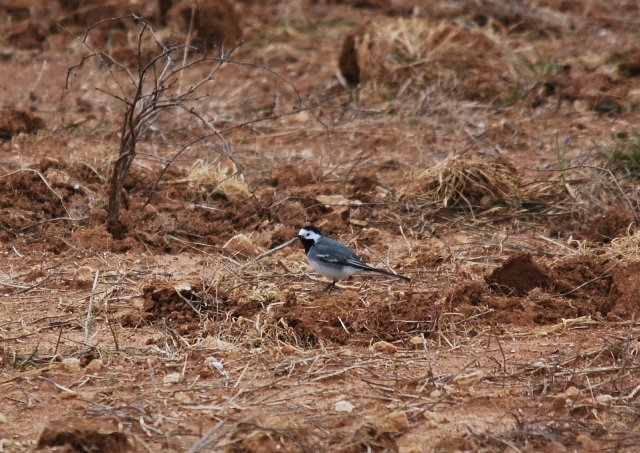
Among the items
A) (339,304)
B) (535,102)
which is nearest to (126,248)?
(339,304)

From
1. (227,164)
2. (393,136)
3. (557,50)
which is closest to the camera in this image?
(227,164)

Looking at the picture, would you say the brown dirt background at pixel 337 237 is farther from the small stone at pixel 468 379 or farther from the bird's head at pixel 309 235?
the bird's head at pixel 309 235

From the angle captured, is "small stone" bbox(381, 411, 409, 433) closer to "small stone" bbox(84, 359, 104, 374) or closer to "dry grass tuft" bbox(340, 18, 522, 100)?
"small stone" bbox(84, 359, 104, 374)

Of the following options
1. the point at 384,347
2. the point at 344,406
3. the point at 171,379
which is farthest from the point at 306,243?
the point at 344,406

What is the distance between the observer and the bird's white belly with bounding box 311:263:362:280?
654 centimetres

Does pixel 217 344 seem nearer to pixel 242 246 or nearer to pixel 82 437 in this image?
pixel 82 437

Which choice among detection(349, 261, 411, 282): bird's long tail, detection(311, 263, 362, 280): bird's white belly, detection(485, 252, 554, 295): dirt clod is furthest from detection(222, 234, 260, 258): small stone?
detection(485, 252, 554, 295): dirt clod

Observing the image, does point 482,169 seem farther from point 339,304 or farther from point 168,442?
point 168,442

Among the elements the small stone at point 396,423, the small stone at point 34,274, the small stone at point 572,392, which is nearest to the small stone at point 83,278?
the small stone at point 34,274

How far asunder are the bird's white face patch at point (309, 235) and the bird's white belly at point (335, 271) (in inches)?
15.3

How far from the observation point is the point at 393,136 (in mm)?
9742

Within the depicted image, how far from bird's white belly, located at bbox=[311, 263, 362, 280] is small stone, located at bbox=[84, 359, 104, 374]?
1799 millimetres

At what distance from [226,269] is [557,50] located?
22.6 feet

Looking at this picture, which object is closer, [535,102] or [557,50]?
[535,102]
